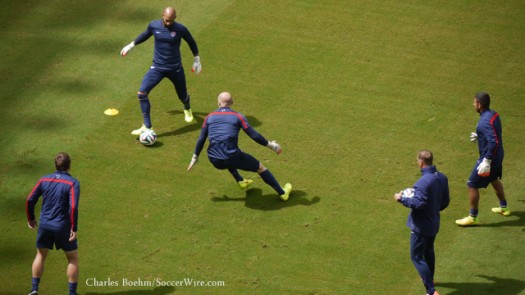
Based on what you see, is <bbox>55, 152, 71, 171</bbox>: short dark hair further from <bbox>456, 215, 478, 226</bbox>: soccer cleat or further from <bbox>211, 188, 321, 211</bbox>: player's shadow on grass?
<bbox>456, 215, 478, 226</bbox>: soccer cleat

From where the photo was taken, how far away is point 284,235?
48.4ft

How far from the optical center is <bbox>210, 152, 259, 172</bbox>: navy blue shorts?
49.7 feet

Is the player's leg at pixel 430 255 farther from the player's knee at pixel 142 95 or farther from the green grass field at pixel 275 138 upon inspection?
the player's knee at pixel 142 95

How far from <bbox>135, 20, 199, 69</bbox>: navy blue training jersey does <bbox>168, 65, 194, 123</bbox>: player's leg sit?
0.17 m

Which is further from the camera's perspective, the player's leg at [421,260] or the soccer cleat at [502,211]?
the soccer cleat at [502,211]

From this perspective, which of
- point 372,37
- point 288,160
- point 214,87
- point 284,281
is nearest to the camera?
point 284,281

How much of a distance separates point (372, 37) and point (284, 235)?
305 inches

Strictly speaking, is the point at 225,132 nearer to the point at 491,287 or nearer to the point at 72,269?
the point at 72,269

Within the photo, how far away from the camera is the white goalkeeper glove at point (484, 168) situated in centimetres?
1423

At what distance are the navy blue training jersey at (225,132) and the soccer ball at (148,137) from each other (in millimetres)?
2288

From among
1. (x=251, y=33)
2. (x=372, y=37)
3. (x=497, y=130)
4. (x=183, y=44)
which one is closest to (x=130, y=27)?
(x=183, y=44)

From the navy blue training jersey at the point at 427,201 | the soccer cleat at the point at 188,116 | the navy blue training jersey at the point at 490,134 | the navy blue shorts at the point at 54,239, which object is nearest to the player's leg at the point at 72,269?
the navy blue shorts at the point at 54,239

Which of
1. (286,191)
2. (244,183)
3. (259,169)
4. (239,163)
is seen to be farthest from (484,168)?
(244,183)

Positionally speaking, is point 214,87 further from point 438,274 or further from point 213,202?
point 438,274
